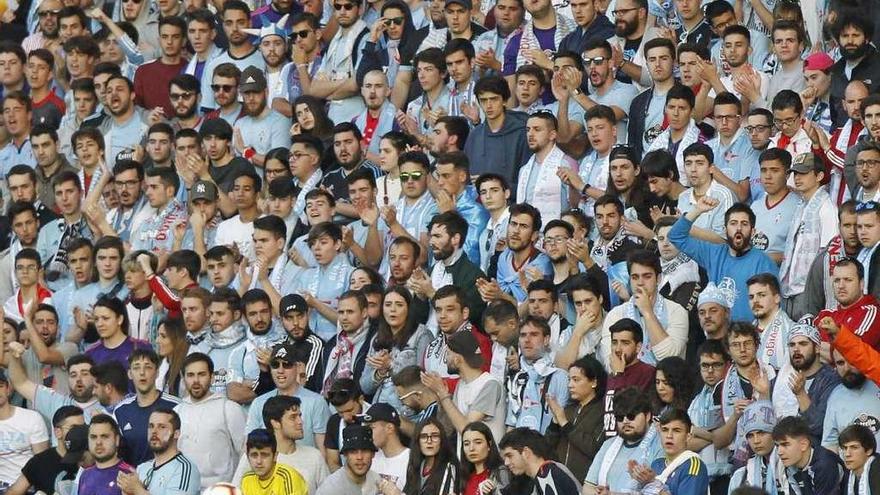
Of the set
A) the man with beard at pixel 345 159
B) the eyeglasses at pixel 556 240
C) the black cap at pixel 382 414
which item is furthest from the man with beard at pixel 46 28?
the black cap at pixel 382 414

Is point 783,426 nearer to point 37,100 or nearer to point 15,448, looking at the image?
point 15,448

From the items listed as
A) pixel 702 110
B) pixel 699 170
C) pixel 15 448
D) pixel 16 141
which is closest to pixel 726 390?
pixel 699 170

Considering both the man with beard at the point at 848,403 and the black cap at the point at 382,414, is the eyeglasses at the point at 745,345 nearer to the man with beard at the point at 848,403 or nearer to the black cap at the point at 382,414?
the man with beard at the point at 848,403

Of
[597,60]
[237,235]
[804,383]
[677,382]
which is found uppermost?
[804,383]

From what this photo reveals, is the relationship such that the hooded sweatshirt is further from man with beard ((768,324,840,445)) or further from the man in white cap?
man with beard ((768,324,840,445))

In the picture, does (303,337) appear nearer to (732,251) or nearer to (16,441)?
(16,441)

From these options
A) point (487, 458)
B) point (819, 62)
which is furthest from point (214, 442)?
point (819, 62)

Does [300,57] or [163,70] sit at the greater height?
[300,57]

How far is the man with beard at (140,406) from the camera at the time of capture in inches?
701

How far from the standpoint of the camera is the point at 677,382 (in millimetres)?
16078

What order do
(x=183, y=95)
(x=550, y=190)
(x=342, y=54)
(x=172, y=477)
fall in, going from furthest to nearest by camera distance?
(x=183, y=95) < (x=342, y=54) < (x=550, y=190) < (x=172, y=477)

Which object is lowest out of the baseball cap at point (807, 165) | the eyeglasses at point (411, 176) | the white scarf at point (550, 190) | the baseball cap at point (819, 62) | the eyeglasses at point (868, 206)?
the eyeglasses at point (411, 176)

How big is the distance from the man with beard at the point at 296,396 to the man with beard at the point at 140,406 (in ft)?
2.35

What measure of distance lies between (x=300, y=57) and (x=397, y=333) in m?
4.38
